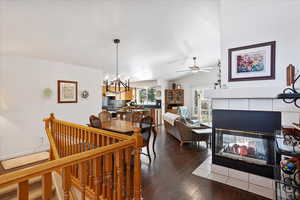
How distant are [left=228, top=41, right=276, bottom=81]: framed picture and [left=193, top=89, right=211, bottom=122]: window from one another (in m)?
4.79

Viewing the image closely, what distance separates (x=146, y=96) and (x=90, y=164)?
6863mm

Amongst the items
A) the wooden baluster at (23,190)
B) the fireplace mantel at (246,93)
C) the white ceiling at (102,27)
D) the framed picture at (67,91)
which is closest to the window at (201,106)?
the white ceiling at (102,27)

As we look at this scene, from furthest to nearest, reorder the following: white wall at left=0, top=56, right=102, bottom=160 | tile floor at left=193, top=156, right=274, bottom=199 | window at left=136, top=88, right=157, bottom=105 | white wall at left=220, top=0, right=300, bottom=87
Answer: window at left=136, top=88, right=157, bottom=105 → white wall at left=0, top=56, right=102, bottom=160 → tile floor at left=193, top=156, right=274, bottom=199 → white wall at left=220, top=0, right=300, bottom=87

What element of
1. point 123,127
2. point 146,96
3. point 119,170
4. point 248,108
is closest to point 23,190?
point 119,170

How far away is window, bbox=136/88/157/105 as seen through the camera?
8094 mm

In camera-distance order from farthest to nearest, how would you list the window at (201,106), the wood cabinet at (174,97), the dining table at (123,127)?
the wood cabinet at (174,97) → the window at (201,106) → the dining table at (123,127)

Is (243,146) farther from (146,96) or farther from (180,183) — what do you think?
(146,96)

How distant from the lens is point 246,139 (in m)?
2.30

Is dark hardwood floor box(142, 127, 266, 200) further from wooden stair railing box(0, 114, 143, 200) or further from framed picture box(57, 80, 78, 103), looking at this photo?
framed picture box(57, 80, 78, 103)

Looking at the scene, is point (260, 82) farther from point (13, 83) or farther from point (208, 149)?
point (13, 83)

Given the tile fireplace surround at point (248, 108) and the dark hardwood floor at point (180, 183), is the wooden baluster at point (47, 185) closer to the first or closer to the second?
the dark hardwood floor at point (180, 183)

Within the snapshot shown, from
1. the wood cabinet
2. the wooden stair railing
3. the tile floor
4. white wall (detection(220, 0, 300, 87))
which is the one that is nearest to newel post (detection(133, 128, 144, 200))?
the wooden stair railing

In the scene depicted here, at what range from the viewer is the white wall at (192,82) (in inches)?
270

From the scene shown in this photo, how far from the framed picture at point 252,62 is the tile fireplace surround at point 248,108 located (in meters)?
0.26
